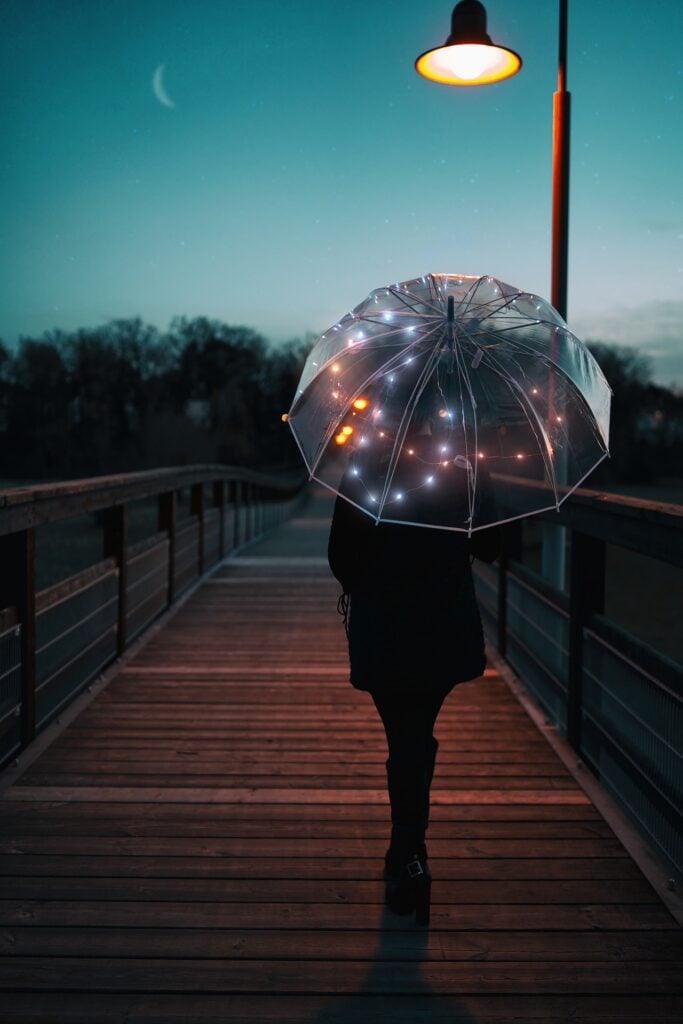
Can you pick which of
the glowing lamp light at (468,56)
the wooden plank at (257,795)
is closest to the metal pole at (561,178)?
the glowing lamp light at (468,56)

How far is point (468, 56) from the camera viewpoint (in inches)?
206

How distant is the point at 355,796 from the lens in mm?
3465

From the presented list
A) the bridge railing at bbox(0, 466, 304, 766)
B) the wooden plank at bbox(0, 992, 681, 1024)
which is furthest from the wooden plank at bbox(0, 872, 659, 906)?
the bridge railing at bbox(0, 466, 304, 766)

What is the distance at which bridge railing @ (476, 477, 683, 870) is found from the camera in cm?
278

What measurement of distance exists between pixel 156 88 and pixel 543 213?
7.21 m

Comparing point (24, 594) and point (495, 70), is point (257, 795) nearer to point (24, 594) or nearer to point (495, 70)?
point (24, 594)

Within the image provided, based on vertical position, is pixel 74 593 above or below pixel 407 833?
above

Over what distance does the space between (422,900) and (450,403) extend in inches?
52.8

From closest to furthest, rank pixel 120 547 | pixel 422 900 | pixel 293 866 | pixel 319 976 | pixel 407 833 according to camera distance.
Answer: pixel 319 976, pixel 422 900, pixel 407 833, pixel 293 866, pixel 120 547

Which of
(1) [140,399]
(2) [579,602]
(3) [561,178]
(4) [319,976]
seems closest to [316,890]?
(4) [319,976]

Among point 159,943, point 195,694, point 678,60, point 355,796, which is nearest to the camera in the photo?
point 159,943

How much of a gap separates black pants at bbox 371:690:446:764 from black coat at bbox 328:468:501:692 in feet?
0.27

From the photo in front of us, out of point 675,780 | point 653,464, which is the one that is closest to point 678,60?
point 675,780

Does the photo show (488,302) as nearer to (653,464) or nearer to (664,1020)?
(664,1020)
